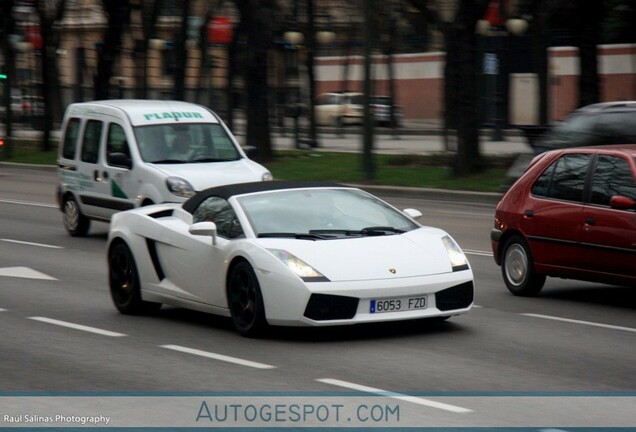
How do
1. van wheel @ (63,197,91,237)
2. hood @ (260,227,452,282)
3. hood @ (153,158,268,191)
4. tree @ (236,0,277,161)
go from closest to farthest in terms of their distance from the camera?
1. hood @ (260,227,452,282)
2. hood @ (153,158,268,191)
3. van wheel @ (63,197,91,237)
4. tree @ (236,0,277,161)

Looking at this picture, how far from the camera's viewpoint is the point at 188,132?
18500 millimetres

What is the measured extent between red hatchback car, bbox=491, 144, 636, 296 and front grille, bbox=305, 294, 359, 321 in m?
2.89

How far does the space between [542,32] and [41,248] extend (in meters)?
21.3

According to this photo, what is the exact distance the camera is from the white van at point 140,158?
17.5 m

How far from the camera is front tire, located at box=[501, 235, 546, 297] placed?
12.6m

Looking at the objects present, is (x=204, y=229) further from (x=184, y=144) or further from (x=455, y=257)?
(x=184, y=144)

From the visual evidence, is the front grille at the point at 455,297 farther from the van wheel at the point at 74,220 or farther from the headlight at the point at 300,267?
the van wheel at the point at 74,220

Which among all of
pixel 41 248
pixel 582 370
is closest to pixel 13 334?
pixel 582 370

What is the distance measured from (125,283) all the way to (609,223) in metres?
4.11

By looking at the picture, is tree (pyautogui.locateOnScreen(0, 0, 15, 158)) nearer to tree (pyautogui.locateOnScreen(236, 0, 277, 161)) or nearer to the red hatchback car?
tree (pyautogui.locateOnScreen(236, 0, 277, 161))

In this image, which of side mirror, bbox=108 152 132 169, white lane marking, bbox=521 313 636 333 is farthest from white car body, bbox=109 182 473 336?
side mirror, bbox=108 152 132 169

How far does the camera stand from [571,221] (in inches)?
475

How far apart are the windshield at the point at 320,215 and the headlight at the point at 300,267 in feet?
1.25

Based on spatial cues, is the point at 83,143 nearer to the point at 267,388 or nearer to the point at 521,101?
the point at 267,388
